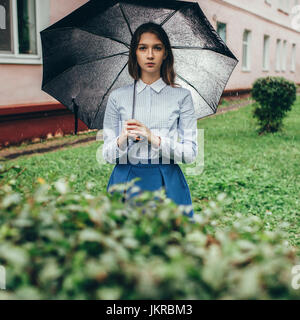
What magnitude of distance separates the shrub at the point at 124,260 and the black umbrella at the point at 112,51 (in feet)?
6.55

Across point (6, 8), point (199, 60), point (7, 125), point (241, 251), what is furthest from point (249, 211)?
point (6, 8)

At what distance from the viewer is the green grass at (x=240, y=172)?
5621mm

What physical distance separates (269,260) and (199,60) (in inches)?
95.0

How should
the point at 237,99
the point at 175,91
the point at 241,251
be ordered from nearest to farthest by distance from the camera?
1. the point at 241,251
2. the point at 175,91
3. the point at 237,99

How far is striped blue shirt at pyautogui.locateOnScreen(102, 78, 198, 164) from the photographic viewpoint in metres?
2.53

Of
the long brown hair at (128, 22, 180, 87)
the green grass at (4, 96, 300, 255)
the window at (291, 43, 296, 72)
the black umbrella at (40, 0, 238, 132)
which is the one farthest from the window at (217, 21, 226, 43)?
the long brown hair at (128, 22, 180, 87)

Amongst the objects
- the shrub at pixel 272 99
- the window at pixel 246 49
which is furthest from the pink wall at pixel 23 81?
the window at pixel 246 49

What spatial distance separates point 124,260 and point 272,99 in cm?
1061

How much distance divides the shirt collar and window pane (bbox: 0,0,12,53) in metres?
7.18

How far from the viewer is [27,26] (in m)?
9.56

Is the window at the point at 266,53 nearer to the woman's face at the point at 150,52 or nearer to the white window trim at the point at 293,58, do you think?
the white window trim at the point at 293,58

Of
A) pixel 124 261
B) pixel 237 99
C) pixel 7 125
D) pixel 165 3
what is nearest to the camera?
pixel 124 261

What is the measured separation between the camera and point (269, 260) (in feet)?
3.68
